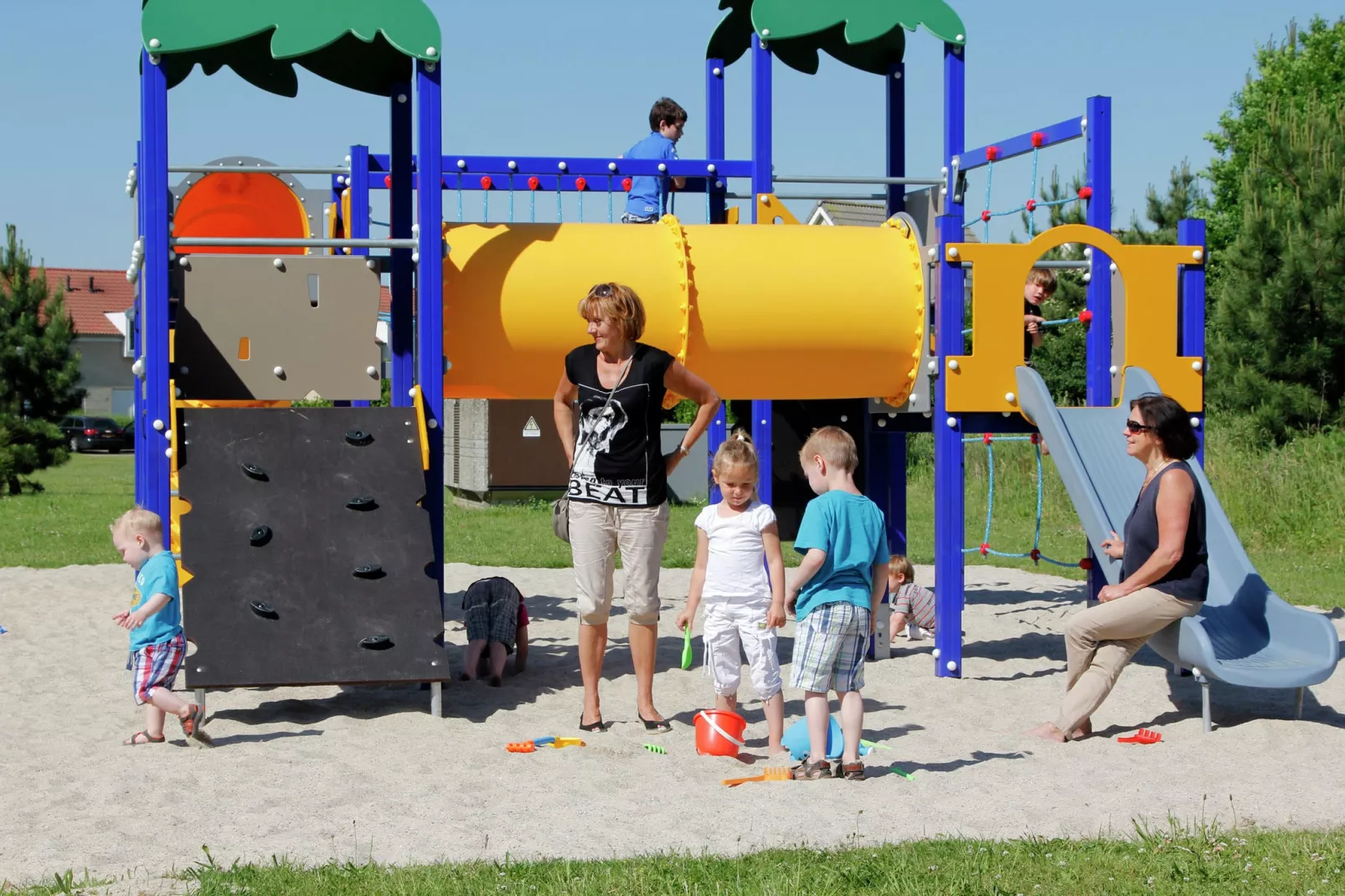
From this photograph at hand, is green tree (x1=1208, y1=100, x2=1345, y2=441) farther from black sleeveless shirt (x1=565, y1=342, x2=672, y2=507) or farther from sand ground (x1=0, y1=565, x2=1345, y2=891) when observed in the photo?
black sleeveless shirt (x1=565, y1=342, x2=672, y2=507)

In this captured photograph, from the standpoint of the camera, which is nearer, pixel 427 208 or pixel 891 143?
pixel 427 208

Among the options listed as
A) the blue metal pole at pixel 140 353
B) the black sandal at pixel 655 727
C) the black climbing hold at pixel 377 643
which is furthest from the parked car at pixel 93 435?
the black sandal at pixel 655 727

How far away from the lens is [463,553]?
13.3 m

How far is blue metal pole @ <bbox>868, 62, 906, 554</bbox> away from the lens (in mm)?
8656

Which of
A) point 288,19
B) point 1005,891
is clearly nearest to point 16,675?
point 288,19

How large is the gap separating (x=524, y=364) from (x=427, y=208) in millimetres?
899

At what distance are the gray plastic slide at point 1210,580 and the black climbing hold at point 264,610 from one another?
11.7 ft

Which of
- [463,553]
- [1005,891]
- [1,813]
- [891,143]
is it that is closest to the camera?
[1005,891]

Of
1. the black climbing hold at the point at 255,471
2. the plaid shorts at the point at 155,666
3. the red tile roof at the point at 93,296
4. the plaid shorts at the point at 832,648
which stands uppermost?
the red tile roof at the point at 93,296

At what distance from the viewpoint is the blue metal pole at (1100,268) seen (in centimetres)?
768

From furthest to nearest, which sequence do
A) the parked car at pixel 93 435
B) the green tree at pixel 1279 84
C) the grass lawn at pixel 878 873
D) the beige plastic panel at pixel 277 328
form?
the parked car at pixel 93 435 → the green tree at pixel 1279 84 → the beige plastic panel at pixel 277 328 → the grass lawn at pixel 878 873

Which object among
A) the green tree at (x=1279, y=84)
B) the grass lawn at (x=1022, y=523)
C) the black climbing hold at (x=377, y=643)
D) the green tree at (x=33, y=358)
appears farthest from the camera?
the green tree at (x=1279, y=84)

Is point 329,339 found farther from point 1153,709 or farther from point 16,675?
point 1153,709

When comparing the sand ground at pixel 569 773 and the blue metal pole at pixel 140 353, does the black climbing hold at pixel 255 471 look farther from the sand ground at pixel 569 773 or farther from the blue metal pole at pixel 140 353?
the sand ground at pixel 569 773
